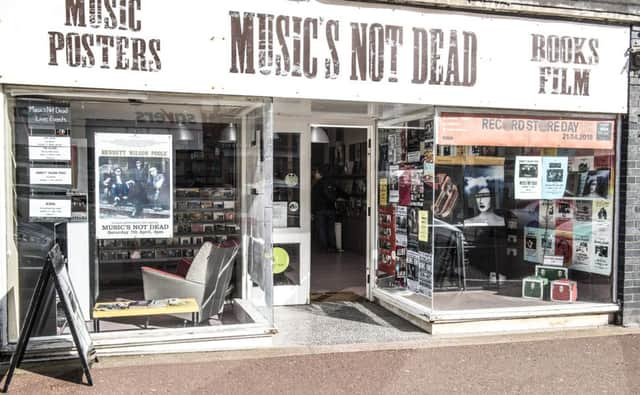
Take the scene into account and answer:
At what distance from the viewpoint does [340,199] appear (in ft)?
41.8

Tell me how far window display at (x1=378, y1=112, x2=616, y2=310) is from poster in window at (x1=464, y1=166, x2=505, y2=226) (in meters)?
0.01

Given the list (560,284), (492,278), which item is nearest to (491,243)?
(492,278)

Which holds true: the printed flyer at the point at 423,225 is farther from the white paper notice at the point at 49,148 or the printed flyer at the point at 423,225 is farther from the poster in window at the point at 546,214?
the white paper notice at the point at 49,148

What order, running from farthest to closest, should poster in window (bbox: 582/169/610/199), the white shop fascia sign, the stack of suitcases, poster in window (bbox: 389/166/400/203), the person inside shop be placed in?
the person inside shop, poster in window (bbox: 389/166/400/203), the stack of suitcases, poster in window (bbox: 582/169/610/199), the white shop fascia sign

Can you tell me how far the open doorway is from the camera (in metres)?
11.5

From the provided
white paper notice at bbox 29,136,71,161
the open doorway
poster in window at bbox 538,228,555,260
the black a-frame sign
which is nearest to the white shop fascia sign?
white paper notice at bbox 29,136,71,161

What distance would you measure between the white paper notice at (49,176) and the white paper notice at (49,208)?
162 millimetres

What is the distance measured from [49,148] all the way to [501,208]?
5735 millimetres

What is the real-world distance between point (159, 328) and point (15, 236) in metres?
1.55

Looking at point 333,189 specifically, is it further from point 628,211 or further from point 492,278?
point 628,211

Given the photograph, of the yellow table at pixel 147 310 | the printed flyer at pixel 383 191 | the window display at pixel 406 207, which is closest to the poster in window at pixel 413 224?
the window display at pixel 406 207

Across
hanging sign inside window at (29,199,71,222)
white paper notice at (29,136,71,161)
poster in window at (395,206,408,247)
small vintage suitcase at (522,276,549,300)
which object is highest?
A: white paper notice at (29,136,71,161)

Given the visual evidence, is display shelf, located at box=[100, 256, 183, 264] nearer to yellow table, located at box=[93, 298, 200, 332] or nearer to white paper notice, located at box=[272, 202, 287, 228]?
yellow table, located at box=[93, 298, 200, 332]

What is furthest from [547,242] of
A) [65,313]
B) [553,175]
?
[65,313]
